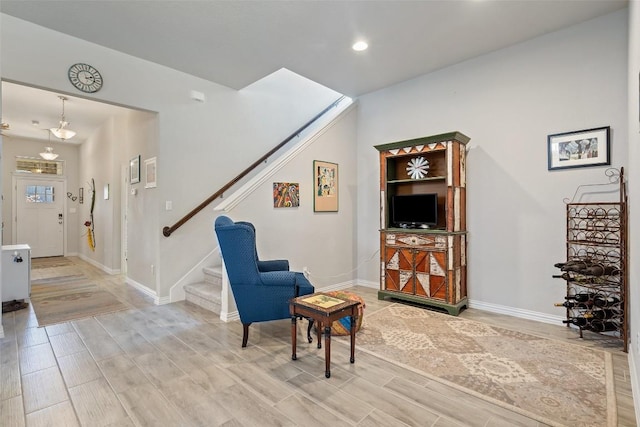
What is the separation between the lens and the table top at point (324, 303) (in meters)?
2.20

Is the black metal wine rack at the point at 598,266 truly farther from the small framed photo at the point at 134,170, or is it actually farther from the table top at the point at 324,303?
the small framed photo at the point at 134,170

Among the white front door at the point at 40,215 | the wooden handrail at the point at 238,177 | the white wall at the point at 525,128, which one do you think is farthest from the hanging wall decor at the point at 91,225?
the white wall at the point at 525,128

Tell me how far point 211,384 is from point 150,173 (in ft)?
10.3

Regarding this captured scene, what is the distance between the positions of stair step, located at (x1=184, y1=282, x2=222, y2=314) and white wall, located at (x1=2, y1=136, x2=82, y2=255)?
5.89 meters

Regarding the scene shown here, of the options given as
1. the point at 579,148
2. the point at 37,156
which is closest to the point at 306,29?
the point at 579,148

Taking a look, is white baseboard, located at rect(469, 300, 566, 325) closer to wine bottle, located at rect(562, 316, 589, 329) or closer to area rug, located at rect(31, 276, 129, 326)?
wine bottle, located at rect(562, 316, 589, 329)

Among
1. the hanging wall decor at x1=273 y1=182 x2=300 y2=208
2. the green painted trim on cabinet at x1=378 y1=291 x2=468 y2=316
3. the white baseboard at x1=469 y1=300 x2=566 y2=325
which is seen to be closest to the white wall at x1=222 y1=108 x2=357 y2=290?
the hanging wall decor at x1=273 y1=182 x2=300 y2=208

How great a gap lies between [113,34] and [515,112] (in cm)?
442

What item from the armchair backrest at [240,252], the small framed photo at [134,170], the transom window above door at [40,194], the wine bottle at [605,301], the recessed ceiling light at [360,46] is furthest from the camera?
the transom window above door at [40,194]

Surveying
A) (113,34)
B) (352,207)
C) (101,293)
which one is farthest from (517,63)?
(101,293)

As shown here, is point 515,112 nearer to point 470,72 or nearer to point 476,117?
point 476,117

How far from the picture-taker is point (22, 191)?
7289 mm

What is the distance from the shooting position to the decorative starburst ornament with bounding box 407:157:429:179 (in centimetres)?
404

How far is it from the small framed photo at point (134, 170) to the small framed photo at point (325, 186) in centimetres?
258
